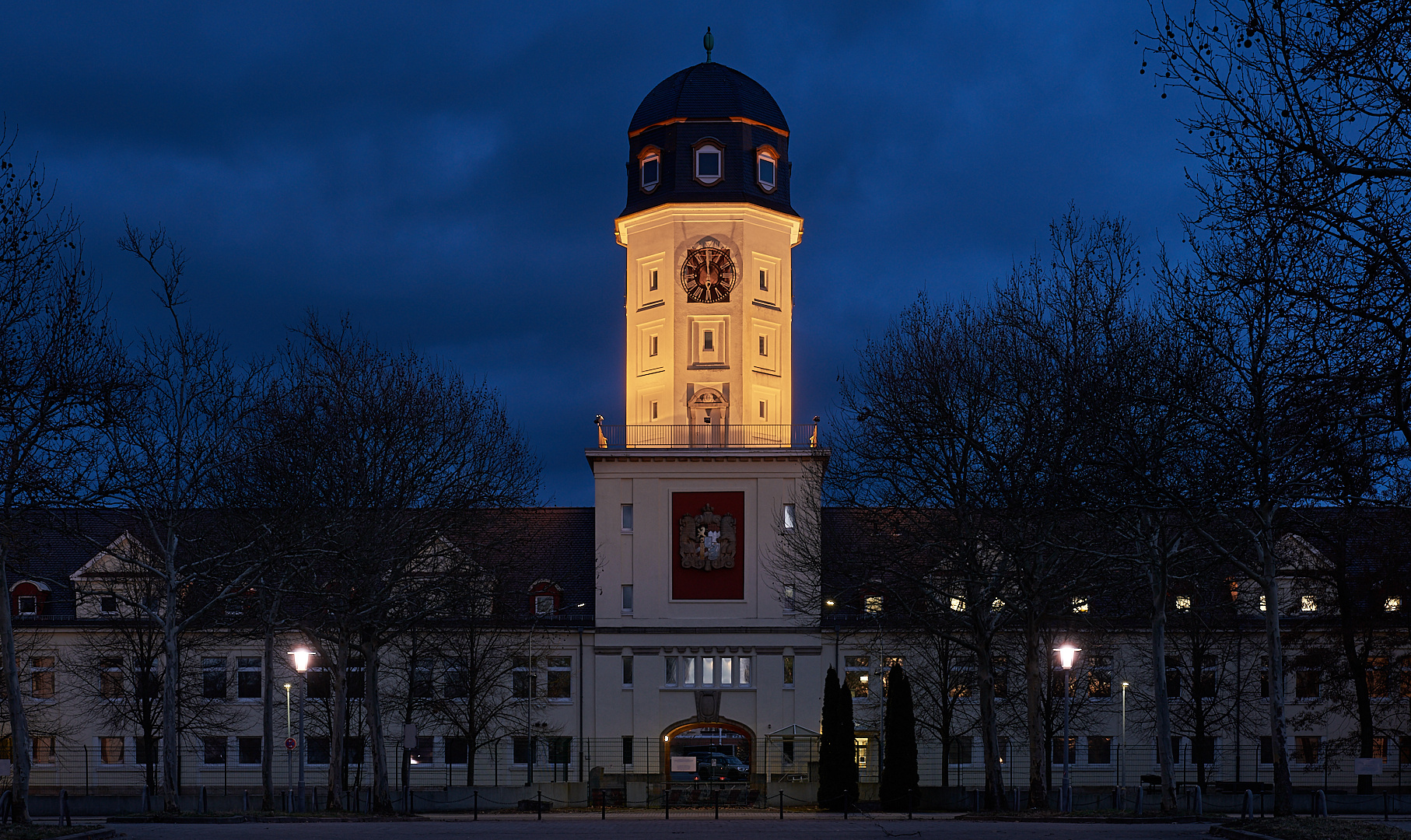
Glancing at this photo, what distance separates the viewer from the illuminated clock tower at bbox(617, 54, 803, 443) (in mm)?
69438

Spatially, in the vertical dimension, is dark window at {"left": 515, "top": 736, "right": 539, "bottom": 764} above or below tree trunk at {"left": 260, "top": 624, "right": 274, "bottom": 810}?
below

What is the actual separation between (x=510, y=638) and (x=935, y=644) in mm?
21535

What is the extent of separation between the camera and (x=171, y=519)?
37.7 m

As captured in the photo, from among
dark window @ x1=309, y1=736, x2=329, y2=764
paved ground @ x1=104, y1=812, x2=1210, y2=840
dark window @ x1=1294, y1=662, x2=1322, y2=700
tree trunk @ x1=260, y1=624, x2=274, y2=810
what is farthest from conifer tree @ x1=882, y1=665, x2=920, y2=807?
dark window @ x1=309, y1=736, x2=329, y2=764

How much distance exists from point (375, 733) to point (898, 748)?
18.1 m

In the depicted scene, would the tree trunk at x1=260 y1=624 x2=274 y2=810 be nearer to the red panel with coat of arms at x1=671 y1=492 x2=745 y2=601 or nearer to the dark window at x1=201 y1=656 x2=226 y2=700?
the dark window at x1=201 y1=656 x2=226 y2=700

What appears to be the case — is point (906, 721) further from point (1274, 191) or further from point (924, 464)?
point (1274, 191)

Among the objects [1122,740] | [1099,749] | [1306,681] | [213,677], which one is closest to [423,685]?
[213,677]

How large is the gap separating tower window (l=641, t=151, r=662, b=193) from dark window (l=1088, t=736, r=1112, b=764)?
29215mm

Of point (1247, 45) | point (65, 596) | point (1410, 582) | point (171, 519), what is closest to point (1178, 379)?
point (1247, 45)

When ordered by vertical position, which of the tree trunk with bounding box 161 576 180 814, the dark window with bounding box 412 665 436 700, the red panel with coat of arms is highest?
the red panel with coat of arms

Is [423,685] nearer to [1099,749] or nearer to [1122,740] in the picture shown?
[1122,740]

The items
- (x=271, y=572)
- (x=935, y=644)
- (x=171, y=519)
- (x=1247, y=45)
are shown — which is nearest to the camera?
(x=1247, y=45)

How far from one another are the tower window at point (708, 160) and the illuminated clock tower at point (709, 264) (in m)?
0.04
